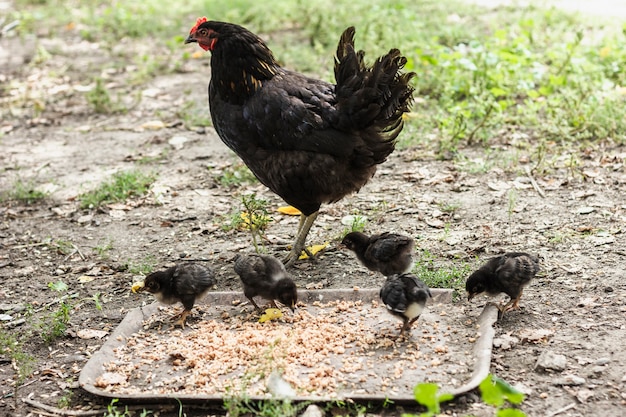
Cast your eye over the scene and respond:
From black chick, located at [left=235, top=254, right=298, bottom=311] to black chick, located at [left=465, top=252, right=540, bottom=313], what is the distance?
115cm

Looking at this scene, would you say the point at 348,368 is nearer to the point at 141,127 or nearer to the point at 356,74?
the point at 356,74

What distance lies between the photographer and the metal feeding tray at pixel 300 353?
409cm

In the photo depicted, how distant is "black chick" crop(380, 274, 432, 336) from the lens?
443cm

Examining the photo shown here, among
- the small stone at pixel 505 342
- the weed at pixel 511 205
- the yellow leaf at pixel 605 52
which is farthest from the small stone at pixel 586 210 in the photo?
the yellow leaf at pixel 605 52

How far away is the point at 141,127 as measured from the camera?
29.9 ft

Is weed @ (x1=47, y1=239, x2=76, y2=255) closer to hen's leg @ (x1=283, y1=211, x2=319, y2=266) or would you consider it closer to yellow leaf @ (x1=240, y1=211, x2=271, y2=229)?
yellow leaf @ (x1=240, y1=211, x2=271, y2=229)

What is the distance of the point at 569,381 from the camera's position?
13.4 feet

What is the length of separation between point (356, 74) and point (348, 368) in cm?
224

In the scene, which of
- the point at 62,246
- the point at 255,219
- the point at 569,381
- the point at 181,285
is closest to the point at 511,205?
the point at 255,219

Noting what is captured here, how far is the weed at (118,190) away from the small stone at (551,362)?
4.36 metres

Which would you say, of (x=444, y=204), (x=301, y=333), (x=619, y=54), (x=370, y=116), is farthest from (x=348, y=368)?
(x=619, y=54)

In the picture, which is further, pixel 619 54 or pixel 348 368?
pixel 619 54

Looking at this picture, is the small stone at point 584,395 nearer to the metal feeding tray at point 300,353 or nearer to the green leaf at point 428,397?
the metal feeding tray at point 300,353

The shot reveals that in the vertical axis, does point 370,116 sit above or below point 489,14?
below
